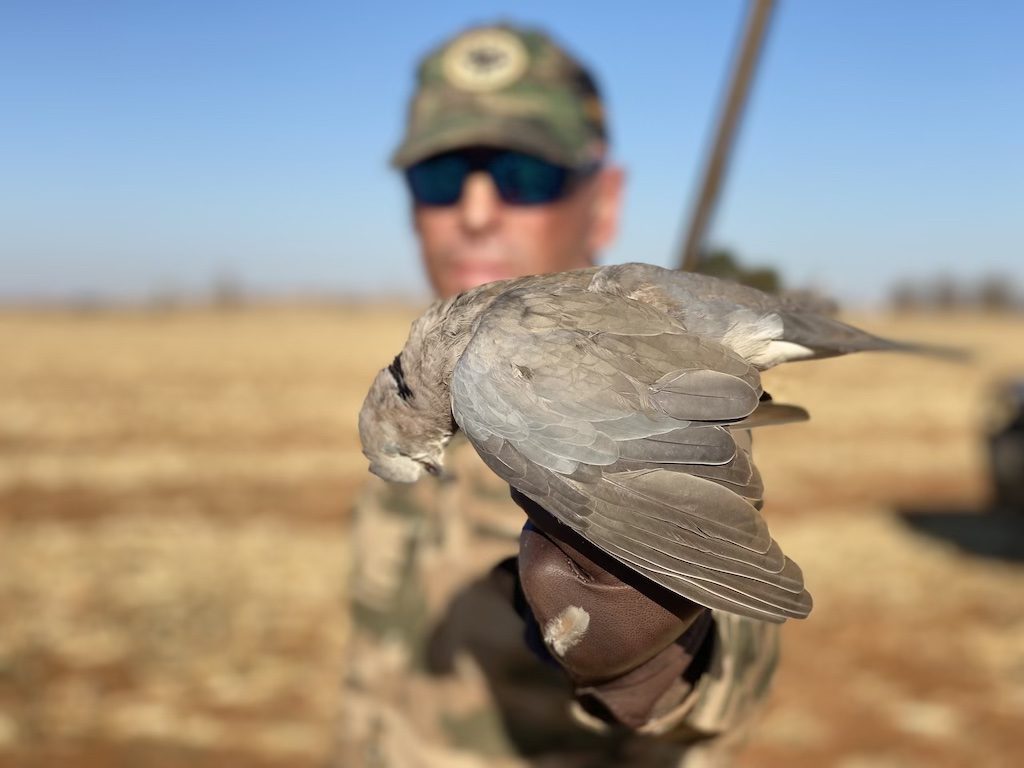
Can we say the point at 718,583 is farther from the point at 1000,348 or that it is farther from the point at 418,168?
the point at 1000,348

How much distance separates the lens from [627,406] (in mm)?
1840

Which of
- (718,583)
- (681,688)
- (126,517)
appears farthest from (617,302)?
(126,517)

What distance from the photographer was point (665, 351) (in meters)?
1.92

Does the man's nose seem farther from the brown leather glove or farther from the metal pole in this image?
the brown leather glove

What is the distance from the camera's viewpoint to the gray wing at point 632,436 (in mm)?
1695

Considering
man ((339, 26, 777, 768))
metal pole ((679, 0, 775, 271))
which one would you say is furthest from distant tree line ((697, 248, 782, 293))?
man ((339, 26, 777, 768))

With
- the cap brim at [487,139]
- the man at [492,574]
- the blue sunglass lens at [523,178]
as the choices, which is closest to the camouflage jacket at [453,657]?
the man at [492,574]

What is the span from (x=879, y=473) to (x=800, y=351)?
13.2 metres

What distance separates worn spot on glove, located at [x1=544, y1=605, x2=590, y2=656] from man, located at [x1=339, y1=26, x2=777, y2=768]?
12cm

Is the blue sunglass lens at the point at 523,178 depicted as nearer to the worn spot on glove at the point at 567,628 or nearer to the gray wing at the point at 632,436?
the gray wing at the point at 632,436

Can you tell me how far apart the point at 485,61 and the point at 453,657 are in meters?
2.47

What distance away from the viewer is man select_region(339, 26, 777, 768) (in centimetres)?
216

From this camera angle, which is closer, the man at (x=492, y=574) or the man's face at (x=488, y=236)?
the man at (x=492, y=574)

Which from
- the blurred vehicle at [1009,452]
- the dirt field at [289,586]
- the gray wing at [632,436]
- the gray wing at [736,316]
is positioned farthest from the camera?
the blurred vehicle at [1009,452]
